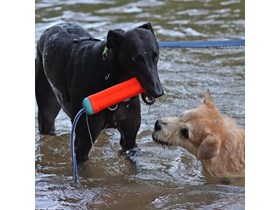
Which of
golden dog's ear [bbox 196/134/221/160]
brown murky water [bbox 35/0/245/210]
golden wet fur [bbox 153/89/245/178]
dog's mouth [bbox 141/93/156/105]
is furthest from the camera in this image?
golden wet fur [bbox 153/89/245/178]

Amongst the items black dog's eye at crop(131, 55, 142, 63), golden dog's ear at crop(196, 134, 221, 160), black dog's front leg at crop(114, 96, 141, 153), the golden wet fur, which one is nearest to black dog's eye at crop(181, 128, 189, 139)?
the golden wet fur

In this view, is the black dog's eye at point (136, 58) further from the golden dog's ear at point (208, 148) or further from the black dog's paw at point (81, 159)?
the black dog's paw at point (81, 159)

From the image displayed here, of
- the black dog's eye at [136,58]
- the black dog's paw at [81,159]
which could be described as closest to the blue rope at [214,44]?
the black dog's eye at [136,58]

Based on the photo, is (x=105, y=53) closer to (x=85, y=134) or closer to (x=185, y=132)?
(x=85, y=134)

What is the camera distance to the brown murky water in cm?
465

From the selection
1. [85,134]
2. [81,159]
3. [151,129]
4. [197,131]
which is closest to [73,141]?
[85,134]

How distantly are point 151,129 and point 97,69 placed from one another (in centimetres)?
201

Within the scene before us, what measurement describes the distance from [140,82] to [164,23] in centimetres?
675

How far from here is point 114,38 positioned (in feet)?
15.0

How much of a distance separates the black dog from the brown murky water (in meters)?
0.36

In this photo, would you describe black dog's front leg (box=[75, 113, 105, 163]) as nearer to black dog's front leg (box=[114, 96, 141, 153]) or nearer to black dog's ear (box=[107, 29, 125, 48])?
black dog's front leg (box=[114, 96, 141, 153])
